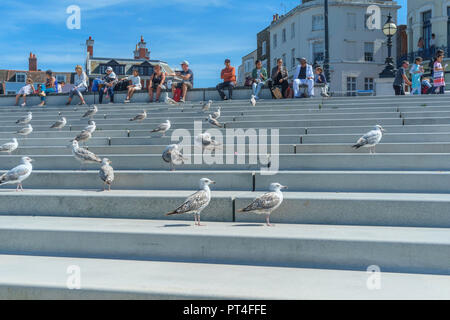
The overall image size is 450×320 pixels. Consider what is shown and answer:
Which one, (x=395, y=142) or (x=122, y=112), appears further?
(x=122, y=112)

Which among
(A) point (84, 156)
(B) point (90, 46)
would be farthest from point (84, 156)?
(B) point (90, 46)

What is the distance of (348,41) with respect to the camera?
42.1 meters

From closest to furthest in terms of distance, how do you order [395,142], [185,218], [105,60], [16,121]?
[185,218] < [395,142] < [16,121] < [105,60]

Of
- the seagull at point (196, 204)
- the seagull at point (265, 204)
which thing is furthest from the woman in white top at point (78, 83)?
the seagull at point (265, 204)

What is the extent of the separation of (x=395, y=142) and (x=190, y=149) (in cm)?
375

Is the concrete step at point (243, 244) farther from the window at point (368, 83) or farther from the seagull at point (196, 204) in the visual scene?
the window at point (368, 83)

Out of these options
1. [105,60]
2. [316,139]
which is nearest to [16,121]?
[316,139]

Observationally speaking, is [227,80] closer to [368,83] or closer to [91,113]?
[91,113]

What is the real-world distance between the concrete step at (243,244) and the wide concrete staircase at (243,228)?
1 centimetres

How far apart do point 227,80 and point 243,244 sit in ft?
36.3

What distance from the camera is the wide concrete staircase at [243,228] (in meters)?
3.98

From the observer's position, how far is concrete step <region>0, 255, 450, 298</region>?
146 inches

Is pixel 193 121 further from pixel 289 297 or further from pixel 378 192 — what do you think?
pixel 289 297

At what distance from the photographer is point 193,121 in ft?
36.4
